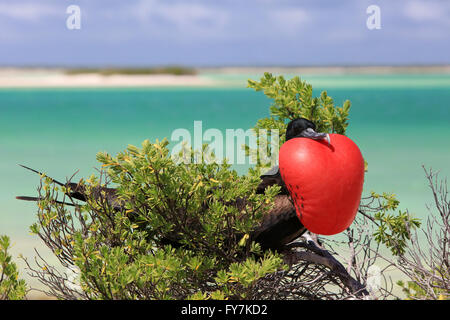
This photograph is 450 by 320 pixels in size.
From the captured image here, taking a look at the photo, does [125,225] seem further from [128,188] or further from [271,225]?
[271,225]

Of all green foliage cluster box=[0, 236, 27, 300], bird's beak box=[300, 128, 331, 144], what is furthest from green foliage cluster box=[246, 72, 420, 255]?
green foliage cluster box=[0, 236, 27, 300]

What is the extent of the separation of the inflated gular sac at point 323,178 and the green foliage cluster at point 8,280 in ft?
5.28

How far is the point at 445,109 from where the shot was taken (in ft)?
144

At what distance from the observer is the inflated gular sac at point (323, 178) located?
3232 millimetres

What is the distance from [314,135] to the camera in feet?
10.9

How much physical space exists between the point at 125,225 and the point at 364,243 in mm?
1757

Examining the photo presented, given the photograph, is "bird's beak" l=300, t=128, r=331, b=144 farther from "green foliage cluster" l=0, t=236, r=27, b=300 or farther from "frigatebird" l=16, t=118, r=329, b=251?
"green foliage cluster" l=0, t=236, r=27, b=300

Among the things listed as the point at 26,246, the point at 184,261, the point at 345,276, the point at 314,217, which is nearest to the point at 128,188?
the point at 184,261

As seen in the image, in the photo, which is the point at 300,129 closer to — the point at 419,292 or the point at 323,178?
the point at 323,178

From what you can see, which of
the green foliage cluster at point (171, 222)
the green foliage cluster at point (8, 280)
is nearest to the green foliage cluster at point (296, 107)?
the green foliage cluster at point (171, 222)

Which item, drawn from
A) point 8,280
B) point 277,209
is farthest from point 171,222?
point 8,280

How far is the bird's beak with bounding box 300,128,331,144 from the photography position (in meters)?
3.30

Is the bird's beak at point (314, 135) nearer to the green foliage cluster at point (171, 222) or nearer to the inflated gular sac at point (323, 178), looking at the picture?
the inflated gular sac at point (323, 178)
